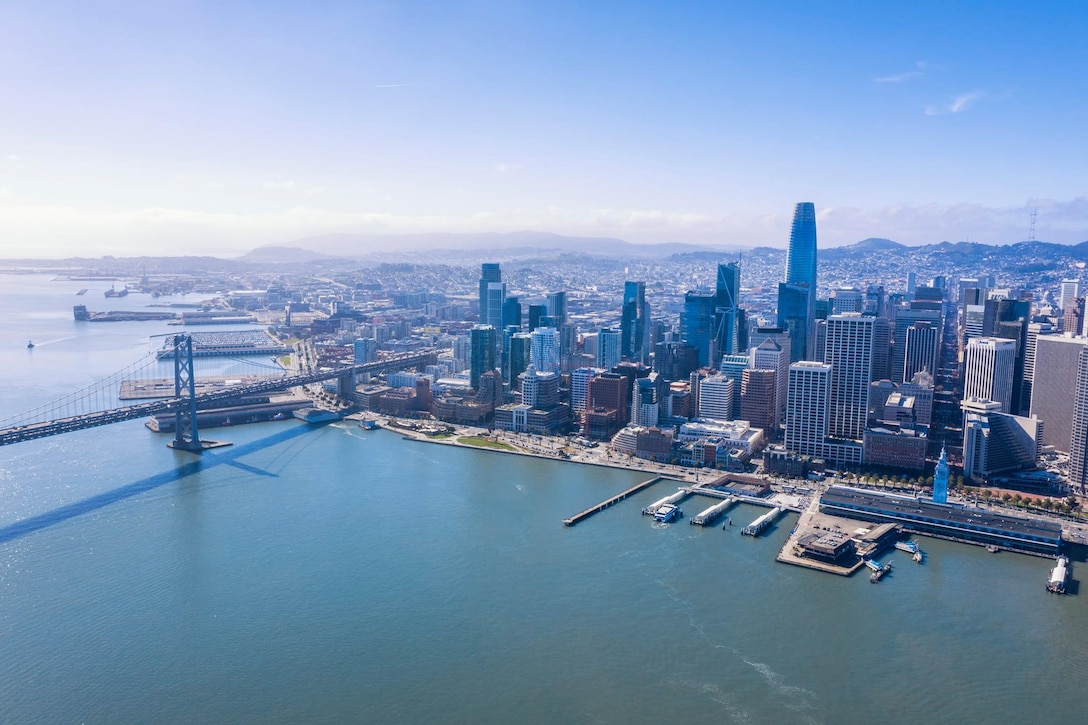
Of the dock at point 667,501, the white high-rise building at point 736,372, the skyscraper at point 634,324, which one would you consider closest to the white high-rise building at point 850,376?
the white high-rise building at point 736,372

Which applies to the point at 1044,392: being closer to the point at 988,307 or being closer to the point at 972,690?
the point at 988,307

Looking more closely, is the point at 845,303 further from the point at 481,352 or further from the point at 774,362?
the point at 481,352

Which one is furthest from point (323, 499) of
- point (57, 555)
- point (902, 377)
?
point (902, 377)

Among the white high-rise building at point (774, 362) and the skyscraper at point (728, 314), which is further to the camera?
the skyscraper at point (728, 314)

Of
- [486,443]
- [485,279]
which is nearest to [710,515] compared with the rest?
[486,443]

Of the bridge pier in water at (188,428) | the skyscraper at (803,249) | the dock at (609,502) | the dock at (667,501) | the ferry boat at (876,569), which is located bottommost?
the ferry boat at (876,569)

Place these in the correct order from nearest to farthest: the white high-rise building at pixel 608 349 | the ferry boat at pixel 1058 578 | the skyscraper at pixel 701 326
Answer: the ferry boat at pixel 1058 578 < the white high-rise building at pixel 608 349 < the skyscraper at pixel 701 326

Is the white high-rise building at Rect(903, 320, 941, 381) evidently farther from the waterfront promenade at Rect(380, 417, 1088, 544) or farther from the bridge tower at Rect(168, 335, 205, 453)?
the bridge tower at Rect(168, 335, 205, 453)

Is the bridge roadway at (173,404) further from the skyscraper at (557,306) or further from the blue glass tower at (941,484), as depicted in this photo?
the blue glass tower at (941,484)
